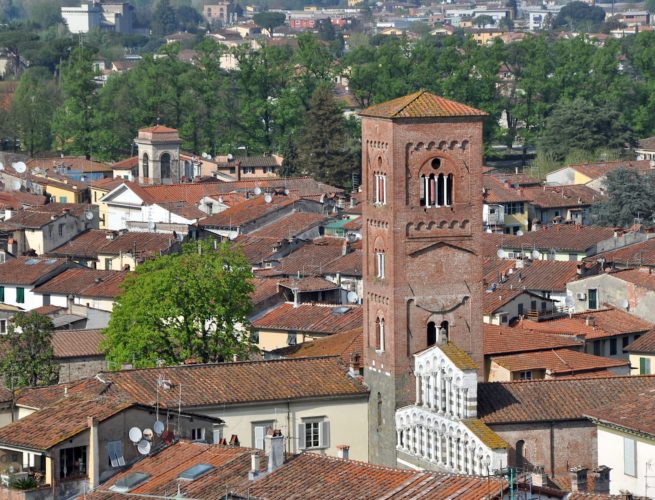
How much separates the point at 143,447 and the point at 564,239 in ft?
142

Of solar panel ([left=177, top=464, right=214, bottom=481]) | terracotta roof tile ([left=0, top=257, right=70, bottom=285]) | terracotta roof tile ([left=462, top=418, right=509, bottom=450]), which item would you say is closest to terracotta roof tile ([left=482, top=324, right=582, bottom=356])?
terracotta roof tile ([left=462, top=418, right=509, bottom=450])

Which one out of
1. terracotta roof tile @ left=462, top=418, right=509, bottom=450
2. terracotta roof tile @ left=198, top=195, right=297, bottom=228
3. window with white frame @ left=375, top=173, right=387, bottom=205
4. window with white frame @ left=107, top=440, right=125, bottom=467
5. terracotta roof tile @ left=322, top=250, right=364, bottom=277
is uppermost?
window with white frame @ left=375, top=173, right=387, bottom=205

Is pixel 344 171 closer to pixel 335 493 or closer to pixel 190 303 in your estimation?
pixel 190 303

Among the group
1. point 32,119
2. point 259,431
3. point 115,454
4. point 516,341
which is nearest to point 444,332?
point 259,431

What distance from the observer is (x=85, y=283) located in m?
71.9

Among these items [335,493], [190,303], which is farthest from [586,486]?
[190,303]

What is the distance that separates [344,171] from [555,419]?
6344 centimetres

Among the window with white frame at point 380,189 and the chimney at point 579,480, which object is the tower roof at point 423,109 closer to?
the window with white frame at point 380,189

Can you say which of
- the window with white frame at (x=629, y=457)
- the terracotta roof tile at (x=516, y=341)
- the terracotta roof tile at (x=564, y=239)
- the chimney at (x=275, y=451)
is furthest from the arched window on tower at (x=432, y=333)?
the terracotta roof tile at (x=564, y=239)

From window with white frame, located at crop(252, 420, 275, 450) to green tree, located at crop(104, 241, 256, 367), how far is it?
5.81 metres

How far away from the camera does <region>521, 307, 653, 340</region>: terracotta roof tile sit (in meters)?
60.6

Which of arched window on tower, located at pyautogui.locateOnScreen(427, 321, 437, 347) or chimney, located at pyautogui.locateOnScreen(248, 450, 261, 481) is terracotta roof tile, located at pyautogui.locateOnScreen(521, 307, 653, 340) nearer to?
arched window on tower, located at pyautogui.locateOnScreen(427, 321, 437, 347)

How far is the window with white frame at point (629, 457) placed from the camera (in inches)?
1709

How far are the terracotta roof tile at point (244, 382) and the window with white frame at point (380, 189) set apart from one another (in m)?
3.29
